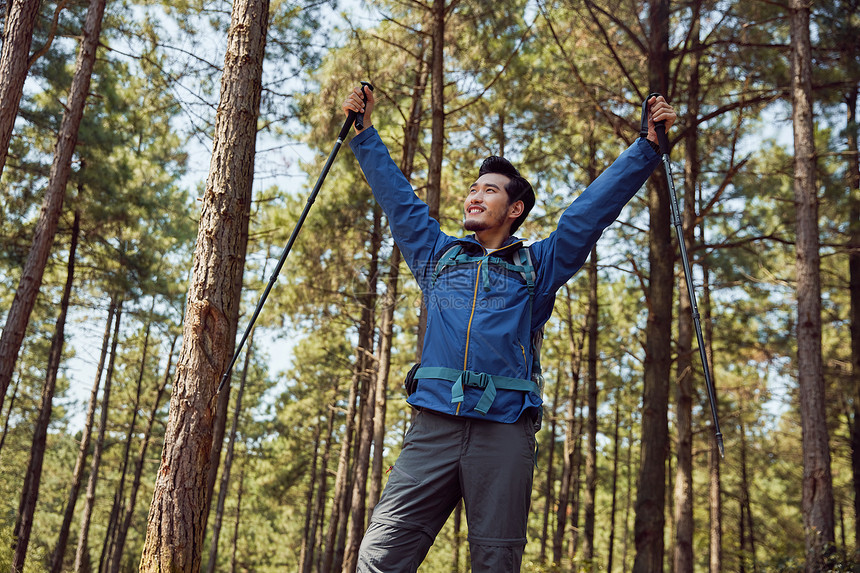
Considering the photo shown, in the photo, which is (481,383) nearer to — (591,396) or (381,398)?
(381,398)

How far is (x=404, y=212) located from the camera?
278 cm

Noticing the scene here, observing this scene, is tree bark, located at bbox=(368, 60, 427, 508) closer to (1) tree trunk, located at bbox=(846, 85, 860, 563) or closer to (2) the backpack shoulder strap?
(2) the backpack shoulder strap

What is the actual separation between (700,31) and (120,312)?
14.6 metres

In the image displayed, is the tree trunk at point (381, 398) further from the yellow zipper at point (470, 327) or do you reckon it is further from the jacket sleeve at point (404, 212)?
the yellow zipper at point (470, 327)

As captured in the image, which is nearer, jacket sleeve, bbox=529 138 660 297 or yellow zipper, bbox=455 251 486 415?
yellow zipper, bbox=455 251 486 415

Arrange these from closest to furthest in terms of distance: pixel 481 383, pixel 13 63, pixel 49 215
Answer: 1. pixel 481 383
2. pixel 13 63
3. pixel 49 215

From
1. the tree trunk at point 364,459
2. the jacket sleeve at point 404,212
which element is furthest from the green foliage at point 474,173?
the jacket sleeve at point 404,212

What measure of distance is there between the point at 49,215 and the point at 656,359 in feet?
25.5

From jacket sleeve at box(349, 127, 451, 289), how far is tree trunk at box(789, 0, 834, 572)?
642cm

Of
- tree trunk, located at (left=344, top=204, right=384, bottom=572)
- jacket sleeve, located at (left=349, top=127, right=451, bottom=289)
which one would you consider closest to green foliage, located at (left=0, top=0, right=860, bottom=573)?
tree trunk, located at (left=344, top=204, right=384, bottom=572)

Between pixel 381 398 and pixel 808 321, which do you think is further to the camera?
pixel 381 398

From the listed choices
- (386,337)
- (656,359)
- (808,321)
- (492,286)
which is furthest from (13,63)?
(808,321)

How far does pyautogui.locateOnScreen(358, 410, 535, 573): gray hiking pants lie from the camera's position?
2215 millimetres

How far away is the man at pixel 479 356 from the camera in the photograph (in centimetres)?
225
